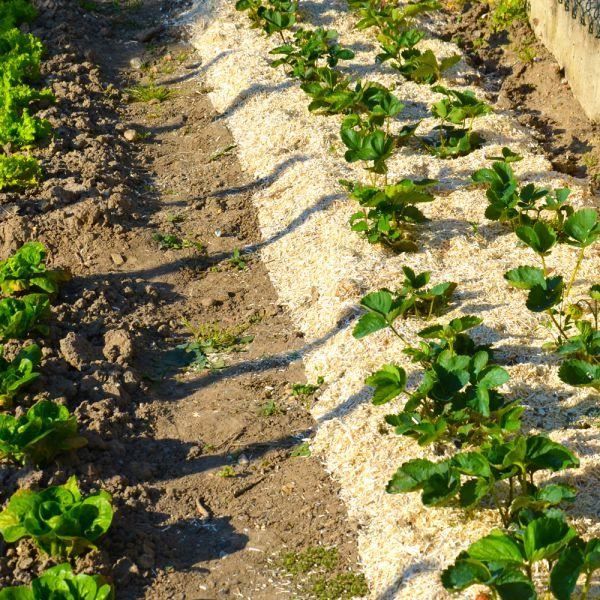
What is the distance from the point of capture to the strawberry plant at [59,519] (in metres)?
4.14

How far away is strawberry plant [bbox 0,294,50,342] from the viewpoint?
554 centimetres

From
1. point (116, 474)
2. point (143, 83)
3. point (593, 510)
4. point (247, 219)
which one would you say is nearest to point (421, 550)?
point (593, 510)

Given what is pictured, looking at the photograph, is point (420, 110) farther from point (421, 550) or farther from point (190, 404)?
point (421, 550)

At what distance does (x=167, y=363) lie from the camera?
5.83m

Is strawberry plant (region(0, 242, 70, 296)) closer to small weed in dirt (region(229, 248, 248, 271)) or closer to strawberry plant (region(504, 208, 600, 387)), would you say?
small weed in dirt (region(229, 248, 248, 271))

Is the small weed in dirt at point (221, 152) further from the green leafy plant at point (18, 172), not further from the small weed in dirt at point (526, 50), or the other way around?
the small weed in dirt at point (526, 50)

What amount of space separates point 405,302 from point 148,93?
4.85 metres

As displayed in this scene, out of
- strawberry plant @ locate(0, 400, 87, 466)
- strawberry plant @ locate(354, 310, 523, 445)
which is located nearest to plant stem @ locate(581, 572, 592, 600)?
strawberry plant @ locate(354, 310, 523, 445)

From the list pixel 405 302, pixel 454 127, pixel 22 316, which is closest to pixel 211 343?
pixel 22 316

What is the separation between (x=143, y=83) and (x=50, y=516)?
240 inches

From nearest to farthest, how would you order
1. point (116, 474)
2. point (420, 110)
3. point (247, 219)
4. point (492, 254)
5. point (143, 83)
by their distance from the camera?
point (116, 474)
point (492, 254)
point (247, 219)
point (420, 110)
point (143, 83)

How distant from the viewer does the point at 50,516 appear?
4230 mm

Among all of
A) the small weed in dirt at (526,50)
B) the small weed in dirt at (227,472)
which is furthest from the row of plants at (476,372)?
the small weed in dirt at (526,50)

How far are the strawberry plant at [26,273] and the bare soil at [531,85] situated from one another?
12.2ft
